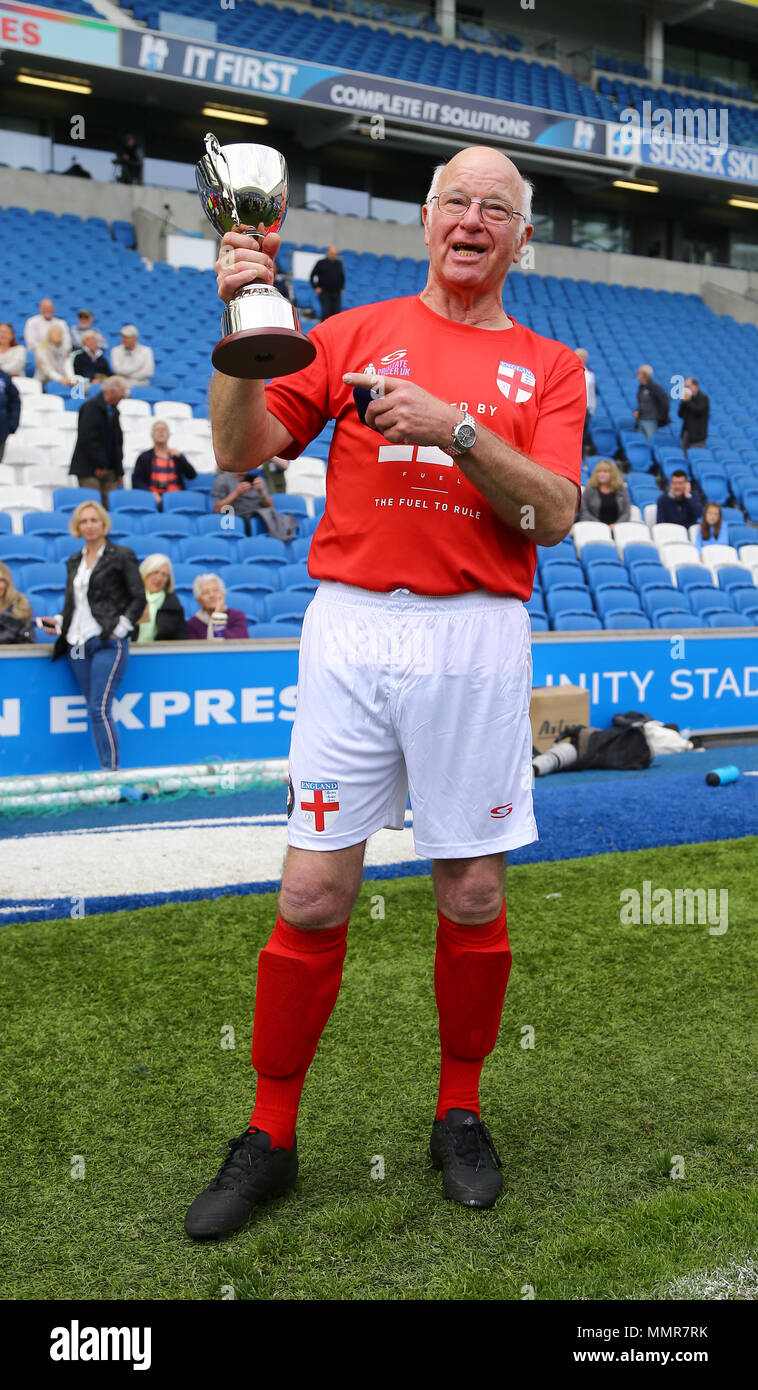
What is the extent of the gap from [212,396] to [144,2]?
20458 mm

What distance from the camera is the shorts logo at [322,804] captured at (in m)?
2.14

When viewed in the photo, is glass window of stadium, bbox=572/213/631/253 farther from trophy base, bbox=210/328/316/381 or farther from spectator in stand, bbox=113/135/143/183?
trophy base, bbox=210/328/316/381

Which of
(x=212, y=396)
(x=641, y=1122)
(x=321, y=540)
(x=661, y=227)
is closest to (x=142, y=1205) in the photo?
(x=641, y=1122)

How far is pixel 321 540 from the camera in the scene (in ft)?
7.34

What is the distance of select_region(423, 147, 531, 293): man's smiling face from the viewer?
216 cm

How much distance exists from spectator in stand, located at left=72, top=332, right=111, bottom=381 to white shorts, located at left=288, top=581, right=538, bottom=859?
965 centimetres

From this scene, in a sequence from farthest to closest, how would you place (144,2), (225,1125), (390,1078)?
(144,2)
(390,1078)
(225,1125)

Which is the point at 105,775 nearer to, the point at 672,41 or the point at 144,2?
the point at 144,2

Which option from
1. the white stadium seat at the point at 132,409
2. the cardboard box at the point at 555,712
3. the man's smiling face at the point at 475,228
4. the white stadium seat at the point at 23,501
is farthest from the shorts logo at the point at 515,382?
the white stadium seat at the point at 132,409

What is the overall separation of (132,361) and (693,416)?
6642 millimetres

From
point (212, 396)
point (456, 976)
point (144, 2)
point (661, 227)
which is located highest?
point (144, 2)

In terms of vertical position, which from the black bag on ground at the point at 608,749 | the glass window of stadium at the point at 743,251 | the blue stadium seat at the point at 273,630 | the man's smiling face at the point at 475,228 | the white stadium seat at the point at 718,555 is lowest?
the black bag on ground at the point at 608,749

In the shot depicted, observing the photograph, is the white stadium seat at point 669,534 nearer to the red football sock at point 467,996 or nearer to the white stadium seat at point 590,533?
the white stadium seat at point 590,533

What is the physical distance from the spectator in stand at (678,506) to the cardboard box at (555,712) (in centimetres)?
408
